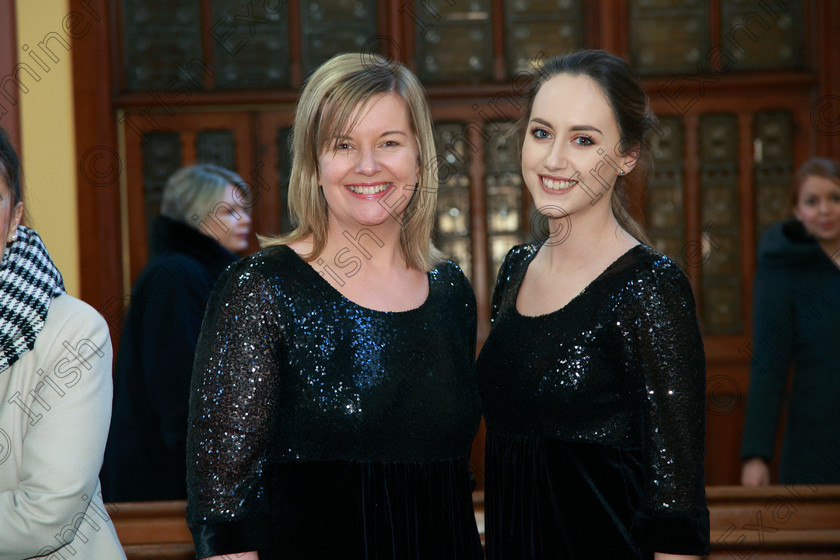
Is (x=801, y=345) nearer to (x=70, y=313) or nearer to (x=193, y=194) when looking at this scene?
(x=193, y=194)

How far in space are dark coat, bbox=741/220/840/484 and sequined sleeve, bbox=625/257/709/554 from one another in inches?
52.0

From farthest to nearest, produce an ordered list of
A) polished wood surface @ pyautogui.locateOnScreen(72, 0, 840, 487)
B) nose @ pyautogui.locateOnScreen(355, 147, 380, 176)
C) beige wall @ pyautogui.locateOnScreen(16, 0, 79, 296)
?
polished wood surface @ pyautogui.locateOnScreen(72, 0, 840, 487), beige wall @ pyautogui.locateOnScreen(16, 0, 79, 296), nose @ pyautogui.locateOnScreen(355, 147, 380, 176)

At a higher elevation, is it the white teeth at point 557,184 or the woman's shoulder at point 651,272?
the white teeth at point 557,184

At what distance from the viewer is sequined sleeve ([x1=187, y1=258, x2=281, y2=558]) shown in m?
1.36

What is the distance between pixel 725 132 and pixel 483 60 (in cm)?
112

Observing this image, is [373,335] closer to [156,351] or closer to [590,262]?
[590,262]

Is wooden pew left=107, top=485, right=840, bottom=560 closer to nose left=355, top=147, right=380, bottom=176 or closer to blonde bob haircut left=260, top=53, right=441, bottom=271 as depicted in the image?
blonde bob haircut left=260, top=53, right=441, bottom=271

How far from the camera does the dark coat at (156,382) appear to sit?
2.56m

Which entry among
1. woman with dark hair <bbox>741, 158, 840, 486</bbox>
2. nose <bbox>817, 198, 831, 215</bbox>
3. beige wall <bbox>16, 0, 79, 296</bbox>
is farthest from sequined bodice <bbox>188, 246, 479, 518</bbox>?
beige wall <bbox>16, 0, 79, 296</bbox>

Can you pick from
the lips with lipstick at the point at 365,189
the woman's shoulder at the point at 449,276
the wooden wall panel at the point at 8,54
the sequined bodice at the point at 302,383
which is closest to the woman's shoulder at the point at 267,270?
the sequined bodice at the point at 302,383

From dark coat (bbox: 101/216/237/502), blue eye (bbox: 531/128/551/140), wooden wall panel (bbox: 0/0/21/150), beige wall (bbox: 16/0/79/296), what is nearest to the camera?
Result: blue eye (bbox: 531/128/551/140)

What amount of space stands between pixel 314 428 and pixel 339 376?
88 mm

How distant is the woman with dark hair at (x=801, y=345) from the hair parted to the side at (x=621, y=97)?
1163 millimetres

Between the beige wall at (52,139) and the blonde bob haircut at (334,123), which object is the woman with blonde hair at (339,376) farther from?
the beige wall at (52,139)
